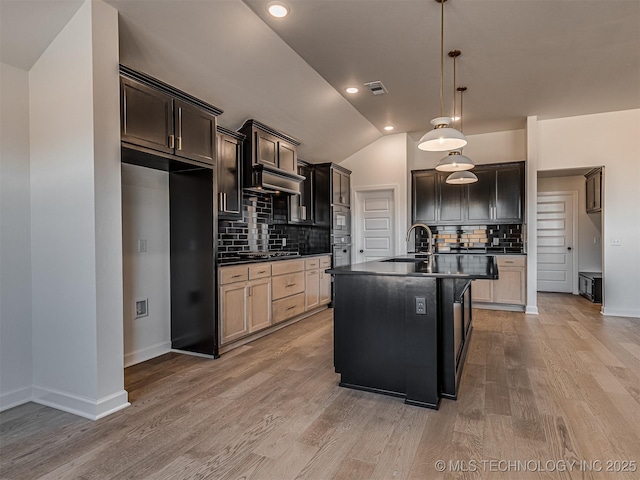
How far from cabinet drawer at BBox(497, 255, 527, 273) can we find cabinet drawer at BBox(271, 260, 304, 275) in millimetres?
3035

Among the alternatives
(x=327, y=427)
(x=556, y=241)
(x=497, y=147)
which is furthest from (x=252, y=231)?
(x=556, y=241)

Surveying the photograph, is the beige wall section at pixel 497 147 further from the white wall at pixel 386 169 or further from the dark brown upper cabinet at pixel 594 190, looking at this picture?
the dark brown upper cabinet at pixel 594 190

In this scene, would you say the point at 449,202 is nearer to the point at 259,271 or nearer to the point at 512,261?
the point at 512,261

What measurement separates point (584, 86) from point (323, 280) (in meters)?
4.12

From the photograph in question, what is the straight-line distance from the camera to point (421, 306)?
8.23ft

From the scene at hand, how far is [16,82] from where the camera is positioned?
262cm

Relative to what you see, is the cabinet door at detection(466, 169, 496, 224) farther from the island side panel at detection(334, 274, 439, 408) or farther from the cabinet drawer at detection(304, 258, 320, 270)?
the island side panel at detection(334, 274, 439, 408)

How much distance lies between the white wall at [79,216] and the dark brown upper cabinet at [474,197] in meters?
4.97

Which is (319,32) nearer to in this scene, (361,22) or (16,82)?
(361,22)

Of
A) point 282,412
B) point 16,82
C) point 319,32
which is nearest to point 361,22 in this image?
point 319,32

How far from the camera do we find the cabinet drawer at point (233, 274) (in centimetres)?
358

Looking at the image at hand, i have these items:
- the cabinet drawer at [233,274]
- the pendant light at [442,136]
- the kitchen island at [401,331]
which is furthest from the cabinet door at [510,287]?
the cabinet drawer at [233,274]

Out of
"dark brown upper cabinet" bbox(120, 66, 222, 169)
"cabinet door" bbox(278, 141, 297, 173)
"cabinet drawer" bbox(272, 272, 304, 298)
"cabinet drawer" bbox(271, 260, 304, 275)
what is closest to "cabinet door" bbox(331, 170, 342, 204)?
"cabinet door" bbox(278, 141, 297, 173)

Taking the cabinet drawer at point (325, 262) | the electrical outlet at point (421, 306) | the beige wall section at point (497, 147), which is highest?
the beige wall section at point (497, 147)
